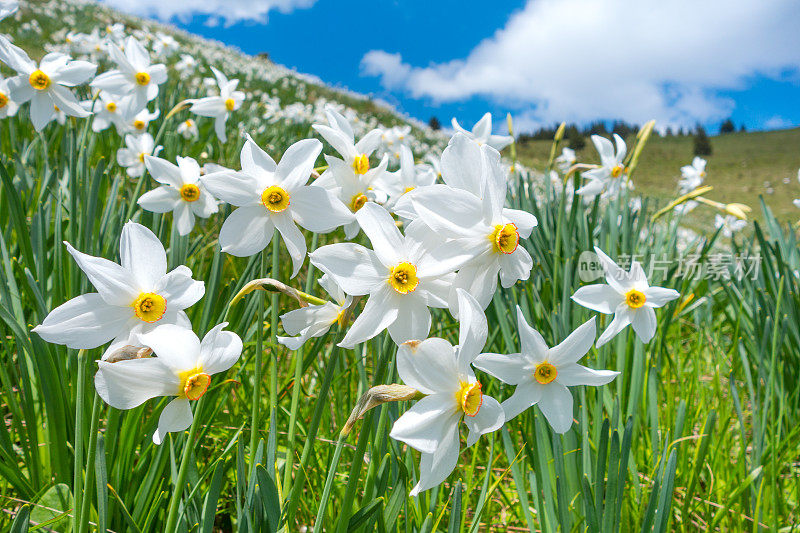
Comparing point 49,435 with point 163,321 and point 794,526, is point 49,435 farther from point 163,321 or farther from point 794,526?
point 794,526

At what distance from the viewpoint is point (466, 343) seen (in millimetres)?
665

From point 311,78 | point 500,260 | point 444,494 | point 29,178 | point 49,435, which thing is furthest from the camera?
point 311,78

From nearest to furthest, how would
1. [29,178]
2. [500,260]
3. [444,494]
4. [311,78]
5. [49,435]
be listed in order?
[500,260] → [49,435] → [444,494] → [29,178] → [311,78]

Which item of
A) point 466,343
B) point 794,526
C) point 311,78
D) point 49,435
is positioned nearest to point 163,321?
point 466,343

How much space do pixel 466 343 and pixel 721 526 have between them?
4.74 ft

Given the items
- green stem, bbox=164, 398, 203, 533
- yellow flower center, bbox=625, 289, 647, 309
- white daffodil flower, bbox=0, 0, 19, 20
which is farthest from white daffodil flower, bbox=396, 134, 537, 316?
white daffodil flower, bbox=0, 0, 19, 20

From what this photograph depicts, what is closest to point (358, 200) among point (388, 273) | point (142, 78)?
point (388, 273)

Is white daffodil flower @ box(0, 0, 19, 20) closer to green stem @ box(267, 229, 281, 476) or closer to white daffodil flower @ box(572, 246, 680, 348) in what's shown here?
green stem @ box(267, 229, 281, 476)

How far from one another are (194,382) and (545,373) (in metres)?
0.57

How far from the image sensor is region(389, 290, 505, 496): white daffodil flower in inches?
26.0

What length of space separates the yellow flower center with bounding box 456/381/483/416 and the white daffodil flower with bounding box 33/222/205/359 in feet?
Result: 1.36

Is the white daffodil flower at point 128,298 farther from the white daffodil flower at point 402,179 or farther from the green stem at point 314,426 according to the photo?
the white daffodil flower at point 402,179

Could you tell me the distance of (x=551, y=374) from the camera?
89 cm

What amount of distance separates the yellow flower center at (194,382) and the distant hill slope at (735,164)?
31.4m
